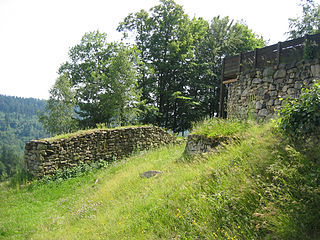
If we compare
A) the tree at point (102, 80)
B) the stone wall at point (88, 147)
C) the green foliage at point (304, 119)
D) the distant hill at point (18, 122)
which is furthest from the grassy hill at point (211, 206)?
the distant hill at point (18, 122)

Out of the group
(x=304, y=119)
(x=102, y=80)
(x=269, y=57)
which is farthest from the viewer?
(x=102, y=80)

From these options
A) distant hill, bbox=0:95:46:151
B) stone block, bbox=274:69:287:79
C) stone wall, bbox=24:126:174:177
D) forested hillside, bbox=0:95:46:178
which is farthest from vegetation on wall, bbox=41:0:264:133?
distant hill, bbox=0:95:46:151

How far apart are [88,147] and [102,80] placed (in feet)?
38.9

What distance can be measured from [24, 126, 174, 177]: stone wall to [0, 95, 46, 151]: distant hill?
103461 mm

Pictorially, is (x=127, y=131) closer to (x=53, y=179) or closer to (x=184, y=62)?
(x=53, y=179)

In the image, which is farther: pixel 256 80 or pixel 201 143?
pixel 256 80

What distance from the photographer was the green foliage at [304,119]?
3.68 metres

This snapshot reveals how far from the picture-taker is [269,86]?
370 inches

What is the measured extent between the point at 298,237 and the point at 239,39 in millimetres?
23665

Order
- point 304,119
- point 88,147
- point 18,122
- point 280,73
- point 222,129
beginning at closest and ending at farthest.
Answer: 1. point 304,119
2. point 222,129
3. point 280,73
4. point 88,147
5. point 18,122

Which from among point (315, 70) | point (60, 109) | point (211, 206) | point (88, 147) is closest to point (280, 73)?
point (315, 70)

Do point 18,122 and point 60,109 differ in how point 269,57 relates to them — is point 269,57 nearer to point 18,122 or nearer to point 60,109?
point 60,109

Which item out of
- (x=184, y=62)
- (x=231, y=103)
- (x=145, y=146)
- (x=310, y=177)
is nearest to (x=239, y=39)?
(x=184, y=62)

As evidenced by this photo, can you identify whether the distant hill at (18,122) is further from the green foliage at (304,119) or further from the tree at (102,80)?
the green foliage at (304,119)
